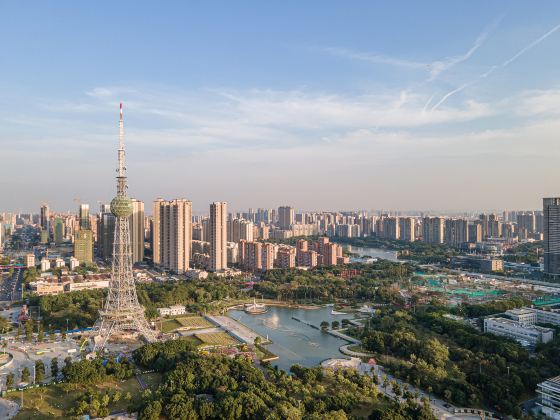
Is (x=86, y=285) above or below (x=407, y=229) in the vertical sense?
below

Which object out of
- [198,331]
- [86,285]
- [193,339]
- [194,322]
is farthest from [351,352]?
[86,285]

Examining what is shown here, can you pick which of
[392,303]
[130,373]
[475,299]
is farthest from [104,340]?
[475,299]

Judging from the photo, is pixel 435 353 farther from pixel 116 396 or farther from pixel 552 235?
pixel 552 235

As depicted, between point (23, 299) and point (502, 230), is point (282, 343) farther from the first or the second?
point (502, 230)

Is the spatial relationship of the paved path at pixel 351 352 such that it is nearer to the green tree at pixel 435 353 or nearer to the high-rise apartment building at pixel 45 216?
the green tree at pixel 435 353

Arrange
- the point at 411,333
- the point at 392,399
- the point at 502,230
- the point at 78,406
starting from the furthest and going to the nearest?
the point at 502,230, the point at 411,333, the point at 392,399, the point at 78,406

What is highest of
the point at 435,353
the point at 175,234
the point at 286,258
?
the point at 175,234

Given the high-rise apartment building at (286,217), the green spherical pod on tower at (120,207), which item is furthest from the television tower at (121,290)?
the high-rise apartment building at (286,217)
